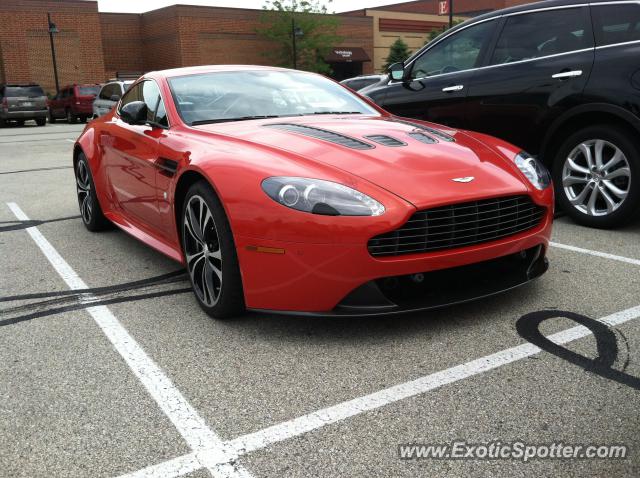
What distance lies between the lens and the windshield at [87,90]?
26.5 m

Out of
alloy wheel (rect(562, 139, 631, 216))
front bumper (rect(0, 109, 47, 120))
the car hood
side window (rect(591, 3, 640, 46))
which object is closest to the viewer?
the car hood

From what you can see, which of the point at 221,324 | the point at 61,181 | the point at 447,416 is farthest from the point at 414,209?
the point at 61,181

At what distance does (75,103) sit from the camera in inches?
1038

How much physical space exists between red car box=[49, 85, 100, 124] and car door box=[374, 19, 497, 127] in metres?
22.5

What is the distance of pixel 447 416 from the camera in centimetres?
238

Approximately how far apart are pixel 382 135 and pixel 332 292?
120cm

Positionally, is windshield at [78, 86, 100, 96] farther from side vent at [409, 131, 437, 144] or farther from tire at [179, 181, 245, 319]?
side vent at [409, 131, 437, 144]

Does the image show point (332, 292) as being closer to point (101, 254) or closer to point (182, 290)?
point (182, 290)

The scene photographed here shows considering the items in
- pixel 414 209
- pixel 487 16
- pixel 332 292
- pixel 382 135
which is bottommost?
pixel 332 292

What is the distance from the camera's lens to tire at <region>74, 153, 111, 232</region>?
5457 millimetres

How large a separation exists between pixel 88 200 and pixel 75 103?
22.8 m

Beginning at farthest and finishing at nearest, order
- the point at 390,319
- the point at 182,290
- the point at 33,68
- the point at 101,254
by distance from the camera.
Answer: the point at 33,68 → the point at 101,254 → the point at 182,290 → the point at 390,319

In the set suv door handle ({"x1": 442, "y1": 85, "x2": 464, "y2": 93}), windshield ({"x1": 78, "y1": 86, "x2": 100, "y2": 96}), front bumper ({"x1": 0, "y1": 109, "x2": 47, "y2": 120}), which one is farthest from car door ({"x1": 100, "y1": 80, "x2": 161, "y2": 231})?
windshield ({"x1": 78, "y1": 86, "x2": 100, "y2": 96})

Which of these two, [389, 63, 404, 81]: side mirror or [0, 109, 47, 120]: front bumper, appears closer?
[389, 63, 404, 81]: side mirror
